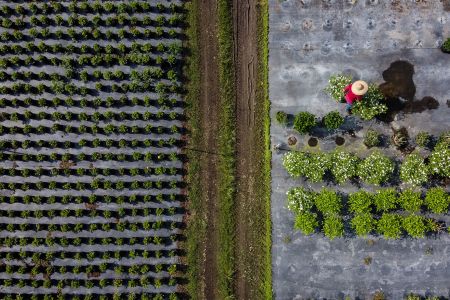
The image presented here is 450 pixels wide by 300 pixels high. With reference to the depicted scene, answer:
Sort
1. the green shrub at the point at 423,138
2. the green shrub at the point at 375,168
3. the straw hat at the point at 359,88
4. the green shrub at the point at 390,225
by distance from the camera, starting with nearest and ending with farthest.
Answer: the straw hat at the point at 359,88
the green shrub at the point at 375,168
the green shrub at the point at 390,225
the green shrub at the point at 423,138

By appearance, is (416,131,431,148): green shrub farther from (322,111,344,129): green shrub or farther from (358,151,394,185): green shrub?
(322,111,344,129): green shrub

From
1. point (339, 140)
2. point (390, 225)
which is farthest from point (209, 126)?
point (390, 225)

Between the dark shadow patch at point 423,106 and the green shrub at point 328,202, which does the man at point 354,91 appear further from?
the green shrub at point 328,202

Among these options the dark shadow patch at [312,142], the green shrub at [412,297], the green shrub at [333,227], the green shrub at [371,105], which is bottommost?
the green shrub at [412,297]

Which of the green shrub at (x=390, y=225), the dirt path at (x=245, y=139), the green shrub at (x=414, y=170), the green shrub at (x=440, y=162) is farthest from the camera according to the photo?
the dirt path at (x=245, y=139)

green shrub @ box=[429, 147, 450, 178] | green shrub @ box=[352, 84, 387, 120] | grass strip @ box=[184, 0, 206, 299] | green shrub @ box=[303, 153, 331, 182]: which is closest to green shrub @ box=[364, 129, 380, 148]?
green shrub @ box=[352, 84, 387, 120]

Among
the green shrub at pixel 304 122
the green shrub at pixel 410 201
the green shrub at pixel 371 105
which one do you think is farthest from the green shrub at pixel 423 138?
the green shrub at pixel 304 122

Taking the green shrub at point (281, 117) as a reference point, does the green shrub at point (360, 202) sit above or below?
below

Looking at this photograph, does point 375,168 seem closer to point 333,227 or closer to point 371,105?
point 371,105
